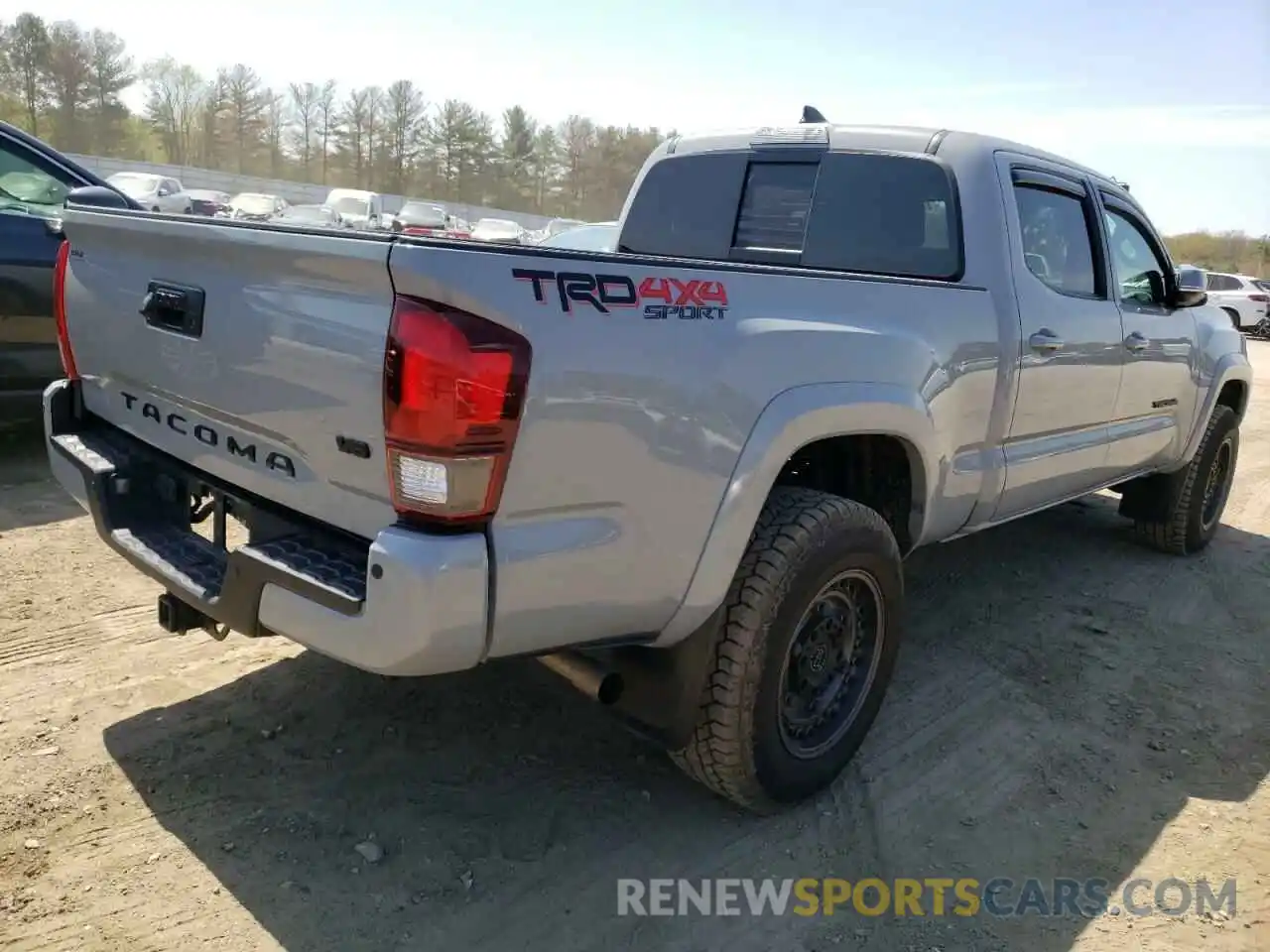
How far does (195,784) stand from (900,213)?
3.09 m

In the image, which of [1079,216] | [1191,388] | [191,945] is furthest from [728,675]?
[1191,388]

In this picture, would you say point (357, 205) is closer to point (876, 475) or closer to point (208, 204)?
point (208, 204)

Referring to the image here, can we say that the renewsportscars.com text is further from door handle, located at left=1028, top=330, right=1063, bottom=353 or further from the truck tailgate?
door handle, located at left=1028, top=330, right=1063, bottom=353

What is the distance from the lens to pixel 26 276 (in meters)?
5.26

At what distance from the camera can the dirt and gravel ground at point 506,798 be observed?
2.38 meters

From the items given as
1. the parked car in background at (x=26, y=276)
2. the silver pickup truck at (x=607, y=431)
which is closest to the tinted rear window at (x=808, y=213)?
the silver pickup truck at (x=607, y=431)

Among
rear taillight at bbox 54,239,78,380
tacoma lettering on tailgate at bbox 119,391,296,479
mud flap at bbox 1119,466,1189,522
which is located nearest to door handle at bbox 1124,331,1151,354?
mud flap at bbox 1119,466,1189,522

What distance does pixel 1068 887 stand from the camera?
2.70 meters

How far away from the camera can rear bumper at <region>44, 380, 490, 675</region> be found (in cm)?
195

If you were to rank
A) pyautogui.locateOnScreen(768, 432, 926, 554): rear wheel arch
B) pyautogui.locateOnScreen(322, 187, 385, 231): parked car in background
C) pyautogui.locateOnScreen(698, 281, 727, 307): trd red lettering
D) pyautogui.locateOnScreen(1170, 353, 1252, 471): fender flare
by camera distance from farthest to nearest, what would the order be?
pyautogui.locateOnScreen(322, 187, 385, 231): parked car in background
pyautogui.locateOnScreen(1170, 353, 1252, 471): fender flare
pyautogui.locateOnScreen(768, 432, 926, 554): rear wheel arch
pyautogui.locateOnScreen(698, 281, 727, 307): trd red lettering

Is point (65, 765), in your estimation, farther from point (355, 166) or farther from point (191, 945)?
point (355, 166)

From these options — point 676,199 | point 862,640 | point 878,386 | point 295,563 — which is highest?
point 676,199

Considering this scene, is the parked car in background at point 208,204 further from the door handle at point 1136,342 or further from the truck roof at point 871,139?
the door handle at point 1136,342

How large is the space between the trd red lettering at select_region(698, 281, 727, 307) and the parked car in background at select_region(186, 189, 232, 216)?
23606mm
